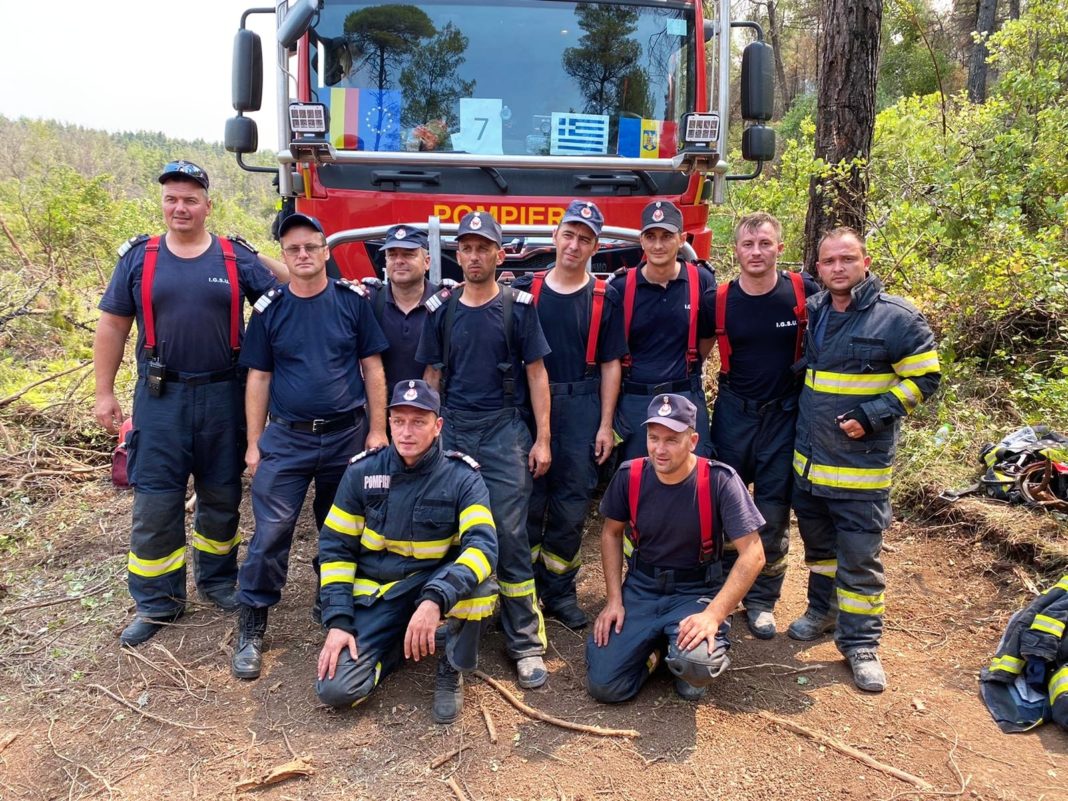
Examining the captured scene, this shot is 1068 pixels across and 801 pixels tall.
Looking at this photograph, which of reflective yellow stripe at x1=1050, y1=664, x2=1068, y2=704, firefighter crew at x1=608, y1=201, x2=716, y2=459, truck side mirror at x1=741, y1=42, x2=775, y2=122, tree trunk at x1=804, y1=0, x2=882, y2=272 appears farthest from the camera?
tree trunk at x1=804, y1=0, x2=882, y2=272

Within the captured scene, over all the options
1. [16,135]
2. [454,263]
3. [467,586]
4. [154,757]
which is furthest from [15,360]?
[16,135]

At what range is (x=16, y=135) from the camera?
151ft

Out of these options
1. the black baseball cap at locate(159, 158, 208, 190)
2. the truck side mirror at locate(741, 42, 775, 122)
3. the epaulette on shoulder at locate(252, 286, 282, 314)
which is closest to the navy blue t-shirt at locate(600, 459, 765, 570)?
the epaulette on shoulder at locate(252, 286, 282, 314)

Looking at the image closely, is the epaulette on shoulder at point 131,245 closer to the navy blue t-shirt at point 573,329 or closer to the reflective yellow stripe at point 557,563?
the navy blue t-shirt at point 573,329

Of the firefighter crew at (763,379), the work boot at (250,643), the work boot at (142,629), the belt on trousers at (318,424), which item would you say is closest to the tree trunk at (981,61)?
the firefighter crew at (763,379)

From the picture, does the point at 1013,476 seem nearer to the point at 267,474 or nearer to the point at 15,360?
the point at 267,474

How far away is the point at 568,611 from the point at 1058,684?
6.41 feet

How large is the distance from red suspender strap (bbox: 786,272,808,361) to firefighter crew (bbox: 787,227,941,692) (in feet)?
0.23

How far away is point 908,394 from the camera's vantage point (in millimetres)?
3045

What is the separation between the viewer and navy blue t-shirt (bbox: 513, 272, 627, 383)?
342cm

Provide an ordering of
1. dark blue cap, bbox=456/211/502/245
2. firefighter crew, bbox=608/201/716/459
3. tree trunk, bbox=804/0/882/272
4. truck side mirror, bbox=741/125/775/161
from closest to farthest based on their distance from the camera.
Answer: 1. dark blue cap, bbox=456/211/502/245
2. firefighter crew, bbox=608/201/716/459
3. truck side mirror, bbox=741/125/775/161
4. tree trunk, bbox=804/0/882/272

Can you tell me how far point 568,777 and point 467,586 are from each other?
74 centimetres

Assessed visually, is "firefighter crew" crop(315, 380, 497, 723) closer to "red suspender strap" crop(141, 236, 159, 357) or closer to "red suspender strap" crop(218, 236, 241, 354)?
"red suspender strap" crop(218, 236, 241, 354)

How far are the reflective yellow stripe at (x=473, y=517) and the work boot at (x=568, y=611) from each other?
2.83 feet
